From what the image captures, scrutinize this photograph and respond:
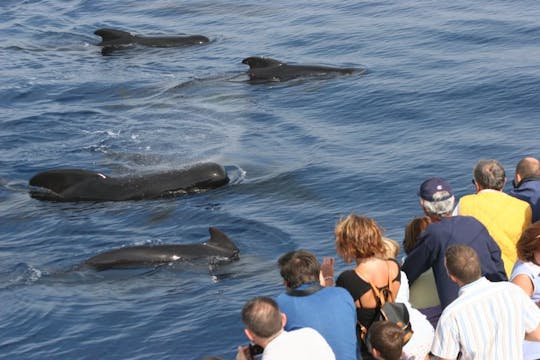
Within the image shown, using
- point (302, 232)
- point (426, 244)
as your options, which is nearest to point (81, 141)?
point (302, 232)

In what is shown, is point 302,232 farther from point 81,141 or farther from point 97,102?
point 97,102

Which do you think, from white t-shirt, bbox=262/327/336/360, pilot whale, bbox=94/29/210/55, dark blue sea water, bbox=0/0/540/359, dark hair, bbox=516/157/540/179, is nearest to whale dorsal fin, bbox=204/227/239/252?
dark blue sea water, bbox=0/0/540/359

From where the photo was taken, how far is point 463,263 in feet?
24.8

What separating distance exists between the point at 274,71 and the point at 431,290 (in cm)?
1846

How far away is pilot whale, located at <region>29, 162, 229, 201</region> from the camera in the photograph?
18703 millimetres

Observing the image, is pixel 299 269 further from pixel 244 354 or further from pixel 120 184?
pixel 120 184

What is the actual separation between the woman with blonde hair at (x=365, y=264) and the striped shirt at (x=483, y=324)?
2.61ft

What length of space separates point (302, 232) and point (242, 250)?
118 cm

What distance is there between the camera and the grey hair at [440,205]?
28.6 feet

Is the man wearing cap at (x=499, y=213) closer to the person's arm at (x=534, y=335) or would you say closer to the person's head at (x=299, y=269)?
the person's arm at (x=534, y=335)

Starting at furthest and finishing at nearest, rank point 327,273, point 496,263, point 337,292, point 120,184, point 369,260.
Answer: point 120,184 → point 496,263 → point 327,273 → point 369,260 → point 337,292

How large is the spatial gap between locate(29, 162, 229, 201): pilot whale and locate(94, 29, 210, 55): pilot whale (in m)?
13.2

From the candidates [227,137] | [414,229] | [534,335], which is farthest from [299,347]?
[227,137]

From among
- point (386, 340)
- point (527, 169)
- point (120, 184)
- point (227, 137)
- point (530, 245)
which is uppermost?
point (530, 245)
